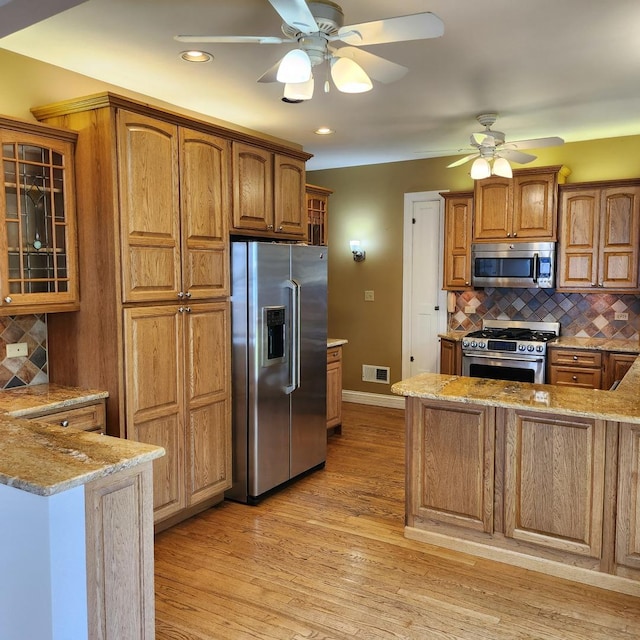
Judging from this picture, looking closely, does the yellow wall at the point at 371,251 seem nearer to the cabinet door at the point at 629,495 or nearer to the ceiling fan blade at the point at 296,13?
the cabinet door at the point at 629,495

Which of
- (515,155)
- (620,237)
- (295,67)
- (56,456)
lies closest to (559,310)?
(620,237)

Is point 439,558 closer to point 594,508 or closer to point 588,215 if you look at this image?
point 594,508

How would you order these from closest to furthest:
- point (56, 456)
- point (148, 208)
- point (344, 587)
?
point (56, 456) < point (344, 587) < point (148, 208)

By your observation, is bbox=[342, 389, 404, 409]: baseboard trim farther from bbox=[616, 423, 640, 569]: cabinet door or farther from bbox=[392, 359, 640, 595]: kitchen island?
bbox=[616, 423, 640, 569]: cabinet door

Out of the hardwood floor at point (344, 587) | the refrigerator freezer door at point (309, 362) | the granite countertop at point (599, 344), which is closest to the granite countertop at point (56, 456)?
the hardwood floor at point (344, 587)

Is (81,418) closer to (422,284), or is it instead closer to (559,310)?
(422,284)

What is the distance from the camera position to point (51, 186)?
2994 millimetres

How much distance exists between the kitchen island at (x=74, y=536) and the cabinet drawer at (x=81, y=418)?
2.60 ft

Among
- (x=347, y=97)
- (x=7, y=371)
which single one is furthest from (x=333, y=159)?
(x=7, y=371)

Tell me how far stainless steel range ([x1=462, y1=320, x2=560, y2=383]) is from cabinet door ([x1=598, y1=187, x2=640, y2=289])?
0.75m

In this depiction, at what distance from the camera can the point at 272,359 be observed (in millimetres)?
3820

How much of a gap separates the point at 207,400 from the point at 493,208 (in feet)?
10.8

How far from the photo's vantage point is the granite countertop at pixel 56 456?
157cm

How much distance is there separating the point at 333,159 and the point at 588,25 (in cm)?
368
